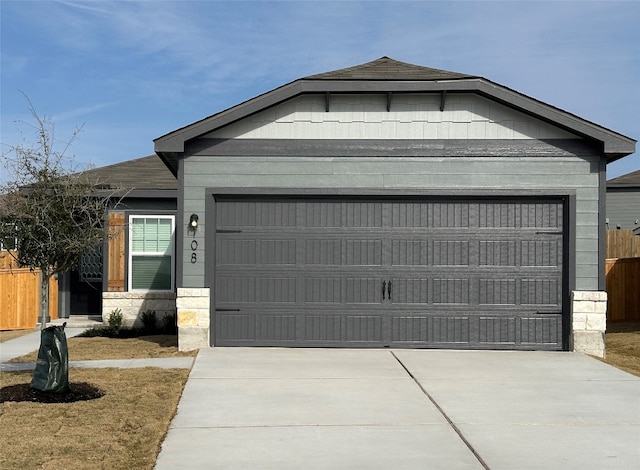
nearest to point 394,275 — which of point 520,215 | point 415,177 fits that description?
point 415,177

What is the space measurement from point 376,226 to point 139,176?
7570 millimetres

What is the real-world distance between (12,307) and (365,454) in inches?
479

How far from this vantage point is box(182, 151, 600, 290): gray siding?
469 inches

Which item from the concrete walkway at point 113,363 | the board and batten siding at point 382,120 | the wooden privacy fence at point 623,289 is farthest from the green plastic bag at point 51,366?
the wooden privacy fence at point 623,289

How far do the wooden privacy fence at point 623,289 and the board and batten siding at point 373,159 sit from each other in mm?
7815

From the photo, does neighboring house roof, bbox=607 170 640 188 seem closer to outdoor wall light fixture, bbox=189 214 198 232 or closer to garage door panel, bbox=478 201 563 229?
garage door panel, bbox=478 201 563 229

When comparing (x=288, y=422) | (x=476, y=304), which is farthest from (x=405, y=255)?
(x=288, y=422)

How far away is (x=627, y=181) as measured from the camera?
25688 mm

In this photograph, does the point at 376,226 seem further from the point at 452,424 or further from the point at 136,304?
the point at 136,304

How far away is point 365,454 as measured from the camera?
6.17 meters

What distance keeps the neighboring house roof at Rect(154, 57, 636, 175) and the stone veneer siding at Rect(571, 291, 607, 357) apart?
239 centimetres

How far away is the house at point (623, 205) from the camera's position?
24906 millimetres

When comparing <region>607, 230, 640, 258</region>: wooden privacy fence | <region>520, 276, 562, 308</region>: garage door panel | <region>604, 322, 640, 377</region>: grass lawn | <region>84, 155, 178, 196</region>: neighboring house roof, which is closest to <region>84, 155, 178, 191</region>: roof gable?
<region>84, 155, 178, 196</region>: neighboring house roof

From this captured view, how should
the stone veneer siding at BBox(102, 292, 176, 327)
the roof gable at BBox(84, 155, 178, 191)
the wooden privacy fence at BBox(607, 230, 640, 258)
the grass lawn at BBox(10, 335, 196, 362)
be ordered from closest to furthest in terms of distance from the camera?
the grass lawn at BBox(10, 335, 196, 362)
the stone veneer siding at BBox(102, 292, 176, 327)
the roof gable at BBox(84, 155, 178, 191)
the wooden privacy fence at BBox(607, 230, 640, 258)
